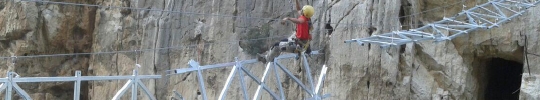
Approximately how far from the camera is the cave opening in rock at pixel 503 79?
15383mm

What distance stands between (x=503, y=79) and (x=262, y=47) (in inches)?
192

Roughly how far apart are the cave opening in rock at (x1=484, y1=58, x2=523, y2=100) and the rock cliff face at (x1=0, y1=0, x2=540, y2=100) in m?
0.02

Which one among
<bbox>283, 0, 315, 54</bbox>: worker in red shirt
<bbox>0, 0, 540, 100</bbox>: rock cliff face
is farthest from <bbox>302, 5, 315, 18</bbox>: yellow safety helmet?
<bbox>0, 0, 540, 100</bbox>: rock cliff face

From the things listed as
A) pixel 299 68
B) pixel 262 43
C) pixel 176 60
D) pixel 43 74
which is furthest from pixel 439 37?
pixel 43 74

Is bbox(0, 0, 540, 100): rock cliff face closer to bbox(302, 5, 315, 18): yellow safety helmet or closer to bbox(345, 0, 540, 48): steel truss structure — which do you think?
bbox(345, 0, 540, 48): steel truss structure

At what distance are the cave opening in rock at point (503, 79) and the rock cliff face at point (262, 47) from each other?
0.9 inches

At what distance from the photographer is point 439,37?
10836mm

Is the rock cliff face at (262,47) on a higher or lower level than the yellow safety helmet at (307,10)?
lower

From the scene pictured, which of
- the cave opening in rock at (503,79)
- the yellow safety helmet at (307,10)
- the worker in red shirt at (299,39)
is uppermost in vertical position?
the yellow safety helmet at (307,10)

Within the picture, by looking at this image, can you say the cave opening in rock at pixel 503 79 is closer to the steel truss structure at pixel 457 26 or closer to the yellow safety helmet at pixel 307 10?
the steel truss structure at pixel 457 26

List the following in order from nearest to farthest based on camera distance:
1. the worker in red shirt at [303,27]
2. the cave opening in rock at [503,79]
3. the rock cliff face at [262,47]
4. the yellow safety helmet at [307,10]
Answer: the yellow safety helmet at [307,10]
the worker in red shirt at [303,27]
the rock cliff face at [262,47]
the cave opening in rock at [503,79]

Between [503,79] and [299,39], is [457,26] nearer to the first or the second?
[299,39]

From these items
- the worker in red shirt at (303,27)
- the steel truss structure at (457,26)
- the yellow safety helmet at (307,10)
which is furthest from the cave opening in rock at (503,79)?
the yellow safety helmet at (307,10)

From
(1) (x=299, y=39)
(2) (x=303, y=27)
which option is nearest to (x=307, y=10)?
(2) (x=303, y=27)
